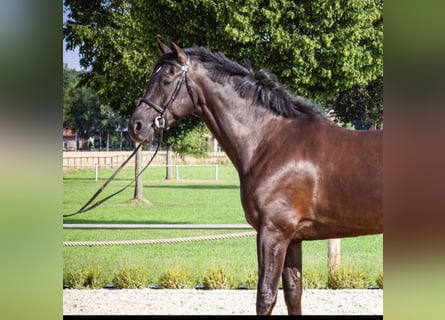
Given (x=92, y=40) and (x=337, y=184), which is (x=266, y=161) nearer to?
(x=337, y=184)

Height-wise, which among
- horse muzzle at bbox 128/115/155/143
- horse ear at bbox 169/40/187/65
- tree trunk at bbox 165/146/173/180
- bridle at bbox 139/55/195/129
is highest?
horse ear at bbox 169/40/187/65

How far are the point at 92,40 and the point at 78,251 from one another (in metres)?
2.01

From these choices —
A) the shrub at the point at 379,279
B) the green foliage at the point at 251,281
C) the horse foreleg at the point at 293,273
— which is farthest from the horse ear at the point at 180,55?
the shrub at the point at 379,279

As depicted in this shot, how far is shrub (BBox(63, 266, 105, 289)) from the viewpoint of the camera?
16.6 ft

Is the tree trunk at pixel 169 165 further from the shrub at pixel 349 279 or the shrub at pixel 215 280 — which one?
the shrub at pixel 349 279

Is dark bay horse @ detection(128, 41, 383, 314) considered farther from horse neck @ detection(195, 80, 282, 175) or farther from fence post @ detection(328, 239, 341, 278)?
fence post @ detection(328, 239, 341, 278)

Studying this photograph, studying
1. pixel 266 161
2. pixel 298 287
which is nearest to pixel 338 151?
pixel 266 161

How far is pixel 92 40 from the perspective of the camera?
15.9 feet

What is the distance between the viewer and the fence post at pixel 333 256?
202 inches

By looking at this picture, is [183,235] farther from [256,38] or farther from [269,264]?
→ [269,264]

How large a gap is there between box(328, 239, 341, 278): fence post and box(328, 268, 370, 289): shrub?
40 millimetres

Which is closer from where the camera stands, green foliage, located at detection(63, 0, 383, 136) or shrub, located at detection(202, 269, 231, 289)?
green foliage, located at detection(63, 0, 383, 136)

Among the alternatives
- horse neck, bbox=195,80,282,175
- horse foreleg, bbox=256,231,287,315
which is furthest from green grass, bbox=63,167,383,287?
horse foreleg, bbox=256,231,287,315
